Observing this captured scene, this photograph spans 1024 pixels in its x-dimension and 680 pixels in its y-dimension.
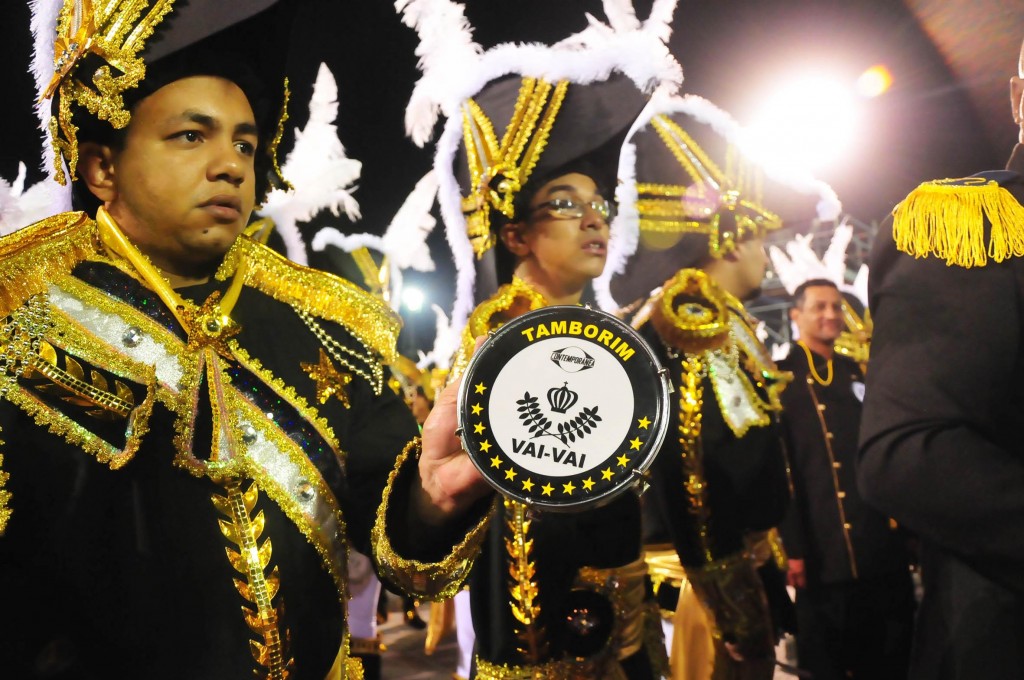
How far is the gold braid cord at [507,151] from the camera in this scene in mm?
2914

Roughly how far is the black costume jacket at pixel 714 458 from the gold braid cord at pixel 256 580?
70.4 inches

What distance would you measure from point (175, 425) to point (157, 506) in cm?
16

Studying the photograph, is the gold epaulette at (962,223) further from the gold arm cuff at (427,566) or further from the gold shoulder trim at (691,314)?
the gold shoulder trim at (691,314)

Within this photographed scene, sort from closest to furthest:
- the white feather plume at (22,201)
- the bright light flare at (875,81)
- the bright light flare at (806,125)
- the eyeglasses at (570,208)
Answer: the white feather plume at (22,201) < the eyeglasses at (570,208) < the bright light flare at (875,81) < the bright light flare at (806,125)

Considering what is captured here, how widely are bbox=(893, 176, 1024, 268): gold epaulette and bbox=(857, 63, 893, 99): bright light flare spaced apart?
5.51 ft

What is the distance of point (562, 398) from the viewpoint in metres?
1.42

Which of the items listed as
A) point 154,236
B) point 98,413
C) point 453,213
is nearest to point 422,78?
point 453,213

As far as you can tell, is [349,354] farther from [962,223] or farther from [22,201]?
[962,223]

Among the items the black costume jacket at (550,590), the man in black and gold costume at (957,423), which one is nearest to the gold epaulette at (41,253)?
the black costume jacket at (550,590)

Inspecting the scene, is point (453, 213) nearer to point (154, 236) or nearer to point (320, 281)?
point (320, 281)

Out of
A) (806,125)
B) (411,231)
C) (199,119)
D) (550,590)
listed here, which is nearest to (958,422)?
(550,590)

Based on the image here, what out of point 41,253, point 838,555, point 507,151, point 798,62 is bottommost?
point 838,555

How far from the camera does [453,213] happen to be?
322 cm

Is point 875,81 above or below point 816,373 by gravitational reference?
above
